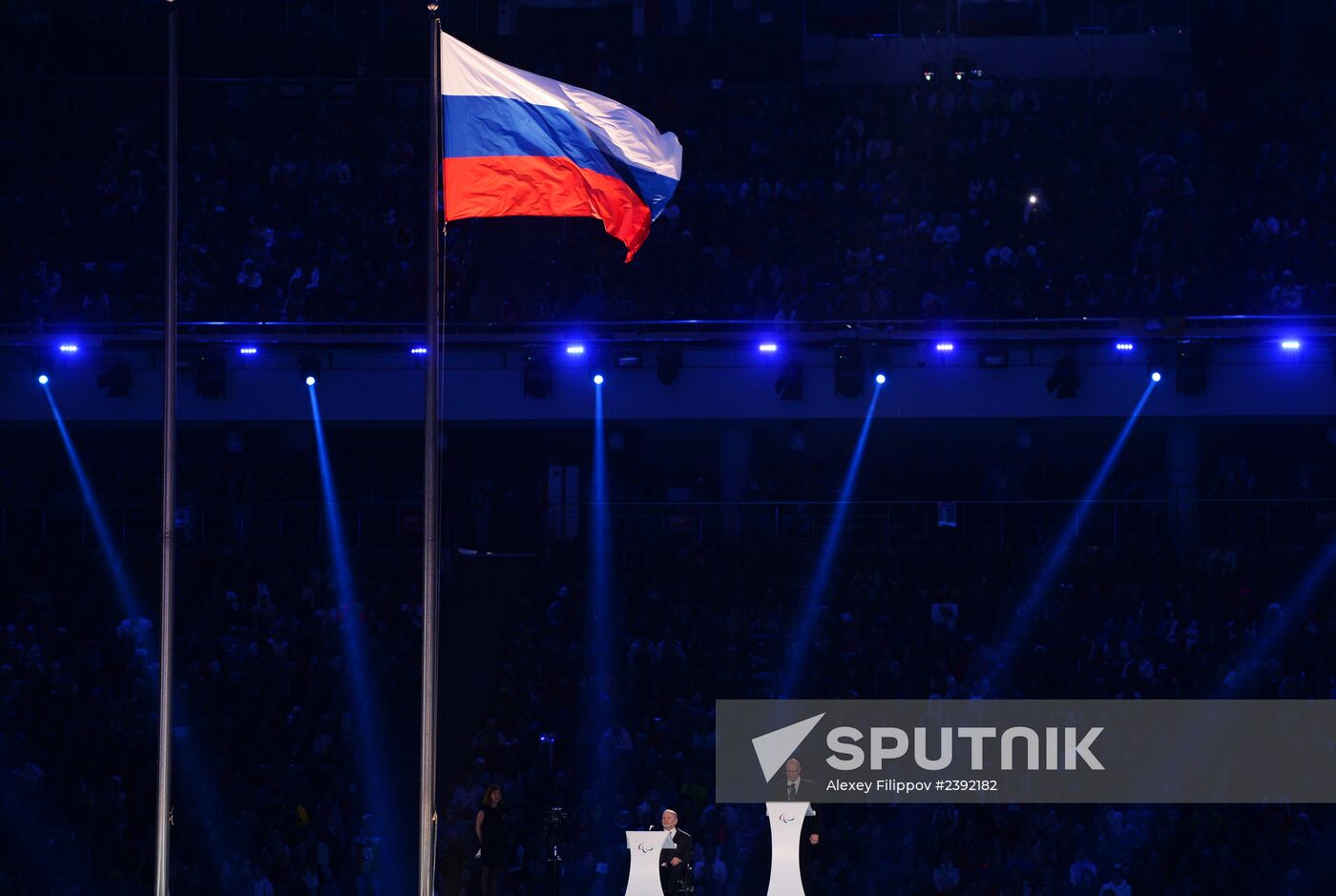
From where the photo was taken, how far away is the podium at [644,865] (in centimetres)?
1956

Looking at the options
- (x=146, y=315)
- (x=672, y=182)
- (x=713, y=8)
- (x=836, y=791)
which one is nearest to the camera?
(x=672, y=182)

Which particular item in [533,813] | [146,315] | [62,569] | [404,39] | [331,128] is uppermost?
[404,39]

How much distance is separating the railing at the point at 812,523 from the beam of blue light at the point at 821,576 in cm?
20

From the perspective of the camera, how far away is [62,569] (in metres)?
31.5

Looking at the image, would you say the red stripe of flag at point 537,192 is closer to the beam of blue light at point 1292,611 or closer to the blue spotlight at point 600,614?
the blue spotlight at point 600,614

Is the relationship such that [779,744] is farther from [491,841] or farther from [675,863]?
[675,863]

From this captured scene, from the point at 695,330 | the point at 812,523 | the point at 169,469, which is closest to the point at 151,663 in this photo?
the point at 695,330

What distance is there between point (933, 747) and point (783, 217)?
13448mm

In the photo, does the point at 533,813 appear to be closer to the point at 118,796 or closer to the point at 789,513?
the point at 118,796

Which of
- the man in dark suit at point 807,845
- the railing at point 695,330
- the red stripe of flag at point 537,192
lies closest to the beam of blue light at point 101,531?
the railing at point 695,330

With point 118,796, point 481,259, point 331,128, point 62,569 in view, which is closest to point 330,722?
point 118,796

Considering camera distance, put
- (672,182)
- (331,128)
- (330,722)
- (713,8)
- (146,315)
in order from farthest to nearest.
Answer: (713,8), (331,128), (146,315), (330,722), (672,182)

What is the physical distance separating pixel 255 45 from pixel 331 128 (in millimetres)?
3623

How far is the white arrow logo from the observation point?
25828 mm
